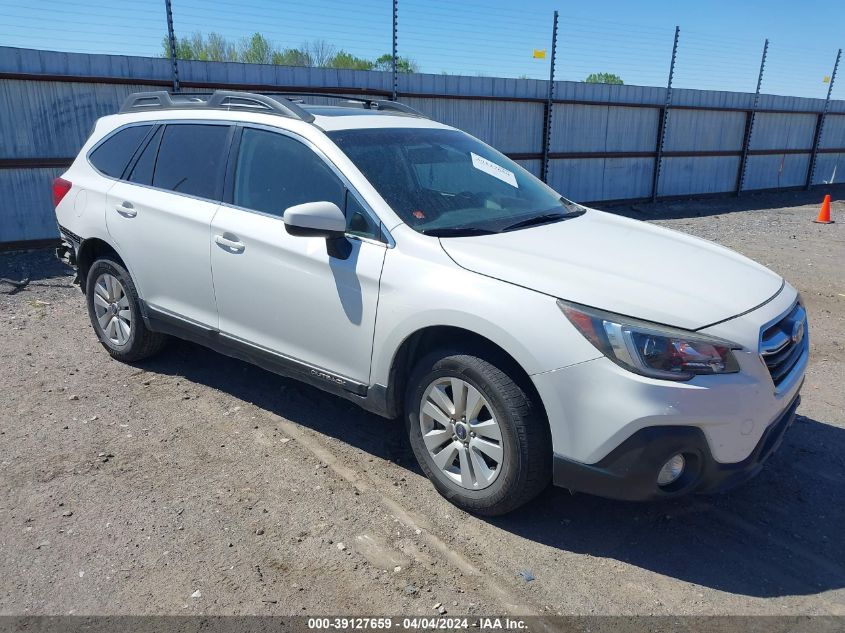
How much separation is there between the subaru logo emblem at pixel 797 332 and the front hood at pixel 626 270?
0.19 metres

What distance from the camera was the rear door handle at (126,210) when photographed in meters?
4.64

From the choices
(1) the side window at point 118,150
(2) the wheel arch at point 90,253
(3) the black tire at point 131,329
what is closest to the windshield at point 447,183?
(1) the side window at point 118,150

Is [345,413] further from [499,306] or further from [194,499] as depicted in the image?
[499,306]

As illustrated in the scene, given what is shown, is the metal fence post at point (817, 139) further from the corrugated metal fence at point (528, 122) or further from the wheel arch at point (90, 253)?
the wheel arch at point (90, 253)

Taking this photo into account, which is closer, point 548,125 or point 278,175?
point 278,175

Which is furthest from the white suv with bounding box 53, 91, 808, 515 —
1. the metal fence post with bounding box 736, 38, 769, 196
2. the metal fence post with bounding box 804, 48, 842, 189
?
the metal fence post with bounding box 804, 48, 842, 189

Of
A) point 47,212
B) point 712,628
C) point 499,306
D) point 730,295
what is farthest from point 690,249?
point 47,212

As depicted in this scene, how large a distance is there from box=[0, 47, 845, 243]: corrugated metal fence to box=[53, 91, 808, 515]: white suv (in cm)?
465

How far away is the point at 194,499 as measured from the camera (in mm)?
3471

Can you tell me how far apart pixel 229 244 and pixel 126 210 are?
1.17m

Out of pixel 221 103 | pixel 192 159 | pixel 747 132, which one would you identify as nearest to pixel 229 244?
pixel 192 159

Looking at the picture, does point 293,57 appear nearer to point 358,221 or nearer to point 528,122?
point 528,122

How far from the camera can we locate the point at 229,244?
4.00 m

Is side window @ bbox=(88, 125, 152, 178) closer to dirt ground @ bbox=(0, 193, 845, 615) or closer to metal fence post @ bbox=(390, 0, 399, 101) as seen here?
dirt ground @ bbox=(0, 193, 845, 615)
